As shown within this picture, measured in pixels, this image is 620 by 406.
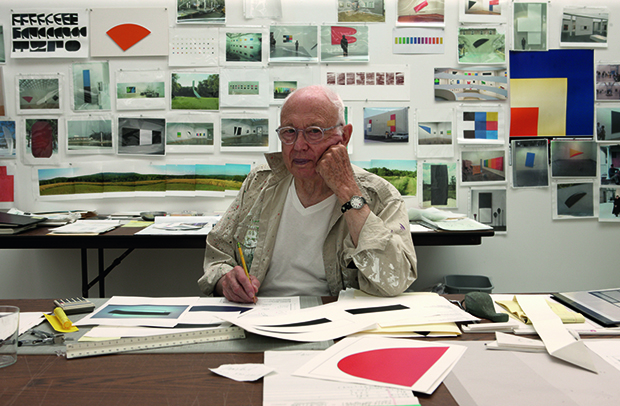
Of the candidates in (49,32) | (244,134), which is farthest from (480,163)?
(49,32)

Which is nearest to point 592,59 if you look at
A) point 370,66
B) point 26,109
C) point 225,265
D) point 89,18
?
point 370,66

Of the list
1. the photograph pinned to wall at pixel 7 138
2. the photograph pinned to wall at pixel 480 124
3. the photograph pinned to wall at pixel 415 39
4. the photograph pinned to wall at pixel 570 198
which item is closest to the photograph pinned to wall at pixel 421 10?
the photograph pinned to wall at pixel 415 39

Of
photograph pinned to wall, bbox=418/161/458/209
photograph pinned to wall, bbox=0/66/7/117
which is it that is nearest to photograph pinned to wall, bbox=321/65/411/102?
photograph pinned to wall, bbox=418/161/458/209

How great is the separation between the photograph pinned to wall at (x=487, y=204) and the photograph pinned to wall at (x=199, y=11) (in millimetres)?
1891

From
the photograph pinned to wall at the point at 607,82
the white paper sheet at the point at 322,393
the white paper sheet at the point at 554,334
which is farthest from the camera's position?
the photograph pinned to wall at the point at 607,82

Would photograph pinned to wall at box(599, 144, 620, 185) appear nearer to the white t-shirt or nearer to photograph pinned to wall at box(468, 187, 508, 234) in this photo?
photograph pinned to wall at box(468, 187, 508, 234)

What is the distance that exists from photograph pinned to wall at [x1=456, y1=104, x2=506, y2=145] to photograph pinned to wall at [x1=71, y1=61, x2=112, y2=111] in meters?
2.15

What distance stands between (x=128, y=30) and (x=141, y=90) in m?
0.36

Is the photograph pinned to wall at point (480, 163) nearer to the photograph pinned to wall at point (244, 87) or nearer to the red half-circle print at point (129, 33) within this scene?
the photograph pinned to wall at point (244, 87)

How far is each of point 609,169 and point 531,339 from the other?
243cm

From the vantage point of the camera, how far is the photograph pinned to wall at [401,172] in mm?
2736

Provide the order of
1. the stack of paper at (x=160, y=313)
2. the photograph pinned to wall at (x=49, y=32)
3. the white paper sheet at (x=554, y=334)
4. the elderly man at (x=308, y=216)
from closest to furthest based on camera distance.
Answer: the white paper sheet at (x=554, y=334) → the stack of paper at (x=160, y=313) → the elderly man at (x=308, y=216) → the photograph pinned to wall at (x=49, y=32)

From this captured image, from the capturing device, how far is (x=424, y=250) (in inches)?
110

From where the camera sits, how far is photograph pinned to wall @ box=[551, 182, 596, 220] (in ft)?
9.11
